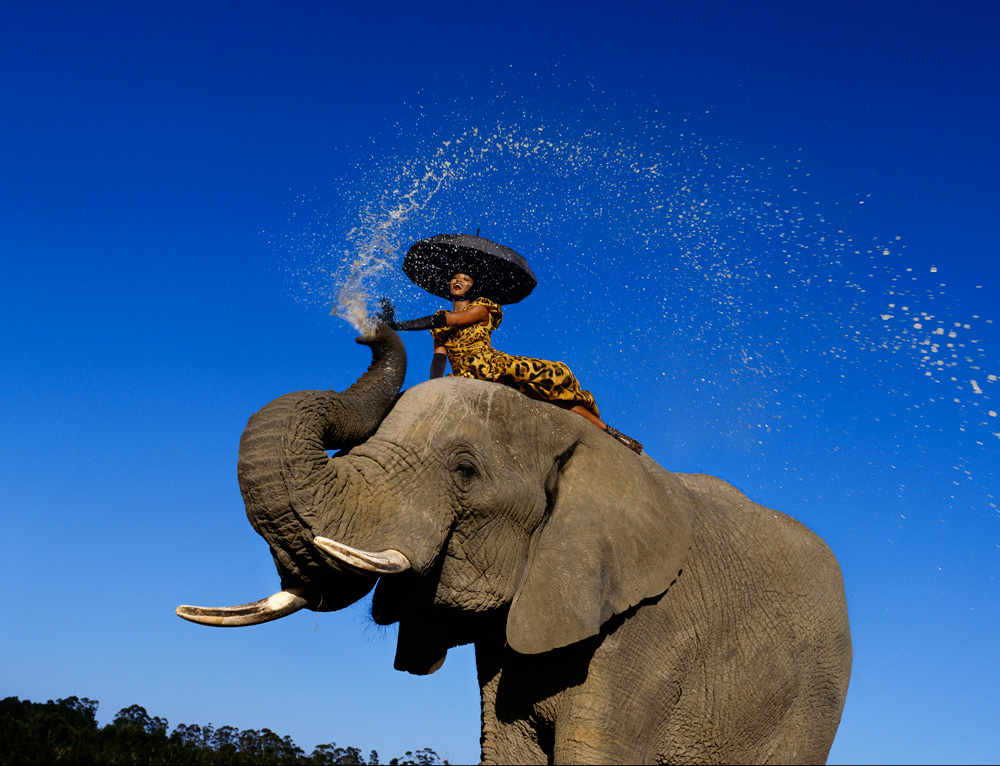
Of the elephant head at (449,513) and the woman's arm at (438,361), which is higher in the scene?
the woman's arm at (438,361)

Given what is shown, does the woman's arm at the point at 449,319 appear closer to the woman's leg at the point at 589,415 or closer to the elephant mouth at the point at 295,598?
the woman's leg at the point at 589,415

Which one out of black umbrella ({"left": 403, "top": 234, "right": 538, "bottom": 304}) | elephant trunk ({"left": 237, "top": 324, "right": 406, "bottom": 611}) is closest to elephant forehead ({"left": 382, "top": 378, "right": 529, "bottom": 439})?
elephant trunk ({"left": 237, "top": 324, "right": 406, "bottom": 611})

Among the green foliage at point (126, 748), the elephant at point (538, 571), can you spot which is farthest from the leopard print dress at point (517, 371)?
the green foliage at point (126, 748)

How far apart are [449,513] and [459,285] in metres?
2.03

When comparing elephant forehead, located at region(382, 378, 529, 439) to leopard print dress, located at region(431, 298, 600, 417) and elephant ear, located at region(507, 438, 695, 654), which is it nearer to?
leopard print dress, located at region(431, 298, 600, 417)

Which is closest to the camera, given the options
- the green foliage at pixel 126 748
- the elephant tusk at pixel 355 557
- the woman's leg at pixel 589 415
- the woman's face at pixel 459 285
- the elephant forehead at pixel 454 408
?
Answer: the elephant tusk at pixel 355 557

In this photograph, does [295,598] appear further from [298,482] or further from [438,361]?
[438,361]

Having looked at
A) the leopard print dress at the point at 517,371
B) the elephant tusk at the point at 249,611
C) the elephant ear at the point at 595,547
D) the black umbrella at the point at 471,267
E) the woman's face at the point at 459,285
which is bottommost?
the elephant tusk at the point at 249,611

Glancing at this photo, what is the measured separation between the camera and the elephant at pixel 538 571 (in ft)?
15.5

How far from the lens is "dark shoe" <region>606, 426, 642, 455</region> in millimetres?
6103

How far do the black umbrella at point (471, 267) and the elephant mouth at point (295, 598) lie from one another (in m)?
2.53

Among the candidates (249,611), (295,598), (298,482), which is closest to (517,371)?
(298,482)

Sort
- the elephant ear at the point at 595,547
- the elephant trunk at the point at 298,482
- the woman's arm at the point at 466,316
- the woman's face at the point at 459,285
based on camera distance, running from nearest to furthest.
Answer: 1. the elephant trunk at the point at 298,482
2. the elephant ear at the point at 595,547
3. the woman's arm at the point at 466,316
4. the woman's face at the point at 459,285

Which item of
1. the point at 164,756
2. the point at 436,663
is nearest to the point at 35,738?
the point at 164,756
